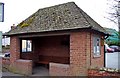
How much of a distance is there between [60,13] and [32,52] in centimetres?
534

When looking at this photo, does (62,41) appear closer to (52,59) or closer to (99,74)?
(52,59)

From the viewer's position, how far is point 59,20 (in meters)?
14.7

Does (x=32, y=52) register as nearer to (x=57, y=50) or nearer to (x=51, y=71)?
(x=57, y=50)

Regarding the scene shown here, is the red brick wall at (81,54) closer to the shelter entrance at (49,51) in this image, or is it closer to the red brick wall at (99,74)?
the red brick wall at (99,74)

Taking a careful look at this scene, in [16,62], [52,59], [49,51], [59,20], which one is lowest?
[16,62]

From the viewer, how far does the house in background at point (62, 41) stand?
1232 cm

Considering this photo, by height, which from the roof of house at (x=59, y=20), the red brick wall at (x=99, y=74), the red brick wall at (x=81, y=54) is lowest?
the red brick wall at (x=99, y=74)

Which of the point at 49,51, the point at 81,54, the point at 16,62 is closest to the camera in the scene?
the point at 81,54

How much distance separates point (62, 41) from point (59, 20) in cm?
303

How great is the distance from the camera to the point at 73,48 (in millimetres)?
12695

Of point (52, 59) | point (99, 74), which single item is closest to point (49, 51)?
point (52, 59)

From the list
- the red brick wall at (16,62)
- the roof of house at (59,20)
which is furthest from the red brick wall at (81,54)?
the red brick wall at (16,62)

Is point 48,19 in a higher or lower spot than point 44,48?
higher

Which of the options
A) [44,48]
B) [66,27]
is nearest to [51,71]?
[66,27]
